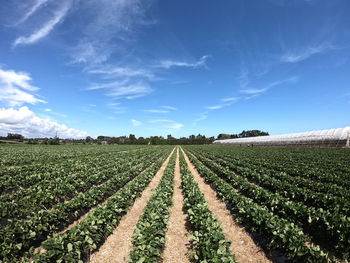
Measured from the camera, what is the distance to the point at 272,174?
15289 mm

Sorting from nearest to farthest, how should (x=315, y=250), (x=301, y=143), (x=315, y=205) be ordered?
1. (x=315, y=250)
2. (x=315, y=205)
3. (x=301, y=143)

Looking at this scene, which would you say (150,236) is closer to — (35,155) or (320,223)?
(320,223)

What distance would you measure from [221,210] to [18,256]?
8138 mm

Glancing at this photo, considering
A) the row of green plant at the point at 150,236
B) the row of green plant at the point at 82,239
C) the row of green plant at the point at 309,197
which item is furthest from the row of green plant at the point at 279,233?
the row of green plant at the point at 82,239

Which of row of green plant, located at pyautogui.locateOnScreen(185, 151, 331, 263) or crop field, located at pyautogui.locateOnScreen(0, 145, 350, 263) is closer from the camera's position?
row of green plant, located at pyautogui.locateOnScreen(185, 151, 331, 263)

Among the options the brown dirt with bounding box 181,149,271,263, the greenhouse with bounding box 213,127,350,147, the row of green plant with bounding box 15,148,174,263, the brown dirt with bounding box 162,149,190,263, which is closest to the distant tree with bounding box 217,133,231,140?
the greenhouse with bounding box 213,127,350,147

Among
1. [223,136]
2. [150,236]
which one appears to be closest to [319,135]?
[150,236]

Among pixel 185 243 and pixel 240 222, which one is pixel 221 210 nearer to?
pixel 240 222

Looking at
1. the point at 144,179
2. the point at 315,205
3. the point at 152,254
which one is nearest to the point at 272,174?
the point at 315,205

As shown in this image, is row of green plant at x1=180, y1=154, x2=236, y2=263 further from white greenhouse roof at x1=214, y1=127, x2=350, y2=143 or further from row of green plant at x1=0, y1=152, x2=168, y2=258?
white greenhouse roof at x1=214, y1=127, x2=350, y2=143

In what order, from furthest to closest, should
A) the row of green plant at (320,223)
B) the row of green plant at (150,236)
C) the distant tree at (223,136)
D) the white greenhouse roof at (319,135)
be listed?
the distant tree at (223,136) → the white greenhouse roof at (319,135) → the row of green plant at (320,223) → the row of green plant at (150,236)

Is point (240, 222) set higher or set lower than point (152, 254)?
lower

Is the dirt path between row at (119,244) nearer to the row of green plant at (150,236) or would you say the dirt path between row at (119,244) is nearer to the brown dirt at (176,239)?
the row of green plant at (150,236)

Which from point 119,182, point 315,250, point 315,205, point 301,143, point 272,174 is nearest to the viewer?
point 315,250
